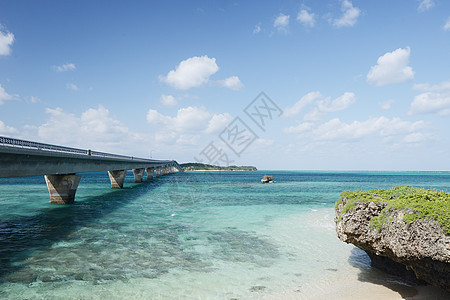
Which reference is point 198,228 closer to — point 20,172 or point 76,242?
point 76,242

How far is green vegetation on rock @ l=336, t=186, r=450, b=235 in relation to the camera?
728 cm

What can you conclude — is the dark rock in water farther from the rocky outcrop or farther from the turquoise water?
the rocky outcrop

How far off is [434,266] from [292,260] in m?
5.99

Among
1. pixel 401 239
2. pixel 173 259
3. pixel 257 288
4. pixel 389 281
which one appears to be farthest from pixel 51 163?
pixel 401 239

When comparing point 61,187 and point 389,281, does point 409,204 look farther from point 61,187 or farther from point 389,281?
point 61,187

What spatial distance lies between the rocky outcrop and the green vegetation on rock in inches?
3.4

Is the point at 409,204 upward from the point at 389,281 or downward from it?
upward

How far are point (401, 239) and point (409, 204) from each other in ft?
3.60

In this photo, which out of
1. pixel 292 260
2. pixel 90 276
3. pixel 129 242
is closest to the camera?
pixel 90 276

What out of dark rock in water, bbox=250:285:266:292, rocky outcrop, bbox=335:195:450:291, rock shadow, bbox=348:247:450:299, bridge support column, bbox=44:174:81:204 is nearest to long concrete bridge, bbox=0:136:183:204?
bridge support column, bbox=44:174:81:204

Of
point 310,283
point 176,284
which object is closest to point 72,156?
point 176,284

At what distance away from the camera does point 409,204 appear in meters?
8.16

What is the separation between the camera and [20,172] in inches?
860

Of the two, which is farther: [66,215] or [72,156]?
[72,156]
